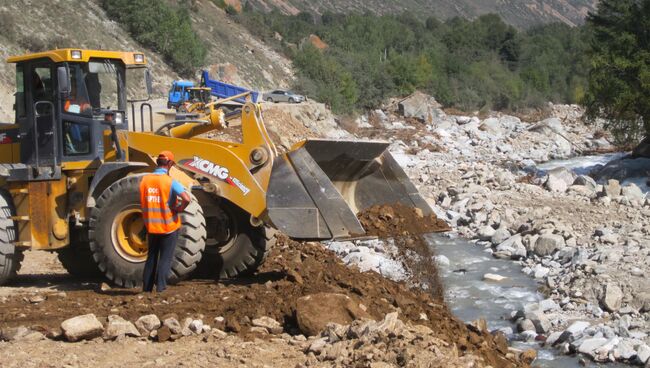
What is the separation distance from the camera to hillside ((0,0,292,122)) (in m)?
33.1

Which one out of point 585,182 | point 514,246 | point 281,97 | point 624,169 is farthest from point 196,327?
point 281,97

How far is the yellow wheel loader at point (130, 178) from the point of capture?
362 inches

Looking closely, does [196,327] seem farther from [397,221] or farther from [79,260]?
[79,260]

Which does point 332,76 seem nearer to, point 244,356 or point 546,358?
point 546,358

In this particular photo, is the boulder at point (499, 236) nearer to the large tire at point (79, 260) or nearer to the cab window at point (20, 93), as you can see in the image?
the large tire at point (79, 260)

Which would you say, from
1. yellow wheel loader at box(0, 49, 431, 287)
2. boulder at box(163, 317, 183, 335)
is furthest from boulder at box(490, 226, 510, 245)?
boulder at box(163, 317, 183, 335)

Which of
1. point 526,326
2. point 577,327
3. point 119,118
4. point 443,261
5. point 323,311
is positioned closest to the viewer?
point 323,311

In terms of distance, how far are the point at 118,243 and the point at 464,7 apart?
156168mm

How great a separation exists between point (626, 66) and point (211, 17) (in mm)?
35803

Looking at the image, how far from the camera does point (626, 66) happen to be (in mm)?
30297

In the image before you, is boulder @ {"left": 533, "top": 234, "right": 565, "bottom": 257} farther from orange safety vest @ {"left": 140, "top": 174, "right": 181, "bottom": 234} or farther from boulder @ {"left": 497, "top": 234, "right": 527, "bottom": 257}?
orange safety vest @ {"left": 140, "top": 174, "right": 181, "bottom": 234}

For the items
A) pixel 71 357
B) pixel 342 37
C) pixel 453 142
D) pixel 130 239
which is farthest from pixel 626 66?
pixel 342 37

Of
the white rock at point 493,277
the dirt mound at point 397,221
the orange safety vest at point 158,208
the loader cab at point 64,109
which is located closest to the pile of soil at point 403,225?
the dirt mound at point 397,221

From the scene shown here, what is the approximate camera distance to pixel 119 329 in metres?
7.55
